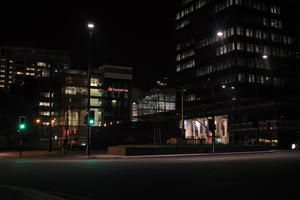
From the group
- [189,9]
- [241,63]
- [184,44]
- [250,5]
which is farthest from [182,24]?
[241,63]

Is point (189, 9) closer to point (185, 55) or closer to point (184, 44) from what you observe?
point (184, 44)

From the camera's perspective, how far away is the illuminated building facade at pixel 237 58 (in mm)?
101812

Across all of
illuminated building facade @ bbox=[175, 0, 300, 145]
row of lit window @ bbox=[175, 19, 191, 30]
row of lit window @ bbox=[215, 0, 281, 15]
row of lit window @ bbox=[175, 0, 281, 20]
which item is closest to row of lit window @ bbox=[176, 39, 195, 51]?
illuminated building facade @ bbox=[175, 0, 300, 145]

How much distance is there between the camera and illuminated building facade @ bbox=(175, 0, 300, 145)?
10181 cm

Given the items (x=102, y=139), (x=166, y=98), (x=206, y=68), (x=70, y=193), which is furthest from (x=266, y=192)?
(x=166, y=98)

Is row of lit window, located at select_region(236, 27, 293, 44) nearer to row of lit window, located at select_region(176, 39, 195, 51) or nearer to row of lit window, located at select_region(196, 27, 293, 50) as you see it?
row of lit window, located at select_region(196, 27, 293, 50)

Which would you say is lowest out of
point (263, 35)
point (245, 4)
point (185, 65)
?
point (185, 65)

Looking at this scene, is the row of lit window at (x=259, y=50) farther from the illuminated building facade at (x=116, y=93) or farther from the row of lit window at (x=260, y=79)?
the illuminated building facade at (x=116, y=93)

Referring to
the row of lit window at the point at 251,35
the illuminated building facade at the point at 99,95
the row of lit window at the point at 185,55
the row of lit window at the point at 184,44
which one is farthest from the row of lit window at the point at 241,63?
the illuminated building facade at the point at 99,95

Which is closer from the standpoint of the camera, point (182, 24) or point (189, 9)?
point (189, 9)

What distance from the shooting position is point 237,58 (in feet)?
336

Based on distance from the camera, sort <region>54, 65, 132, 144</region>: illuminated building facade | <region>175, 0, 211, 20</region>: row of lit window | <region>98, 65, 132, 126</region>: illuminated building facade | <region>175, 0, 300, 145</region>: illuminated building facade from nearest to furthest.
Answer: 1. <region>175, 0, 300, 145</region>: illuminated building facade
2. <region>54, 65, 132, 144</region>: illuminated building facade
3. <region>175, 0, 211, 20</region>: row of lit window
4. <region>98, 65, 132, 126</region>: illuminated building facade

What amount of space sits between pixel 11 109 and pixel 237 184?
205ft

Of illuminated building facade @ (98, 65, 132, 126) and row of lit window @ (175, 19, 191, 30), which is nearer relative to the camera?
row of lit window @ (175, 19, 191, 30)
